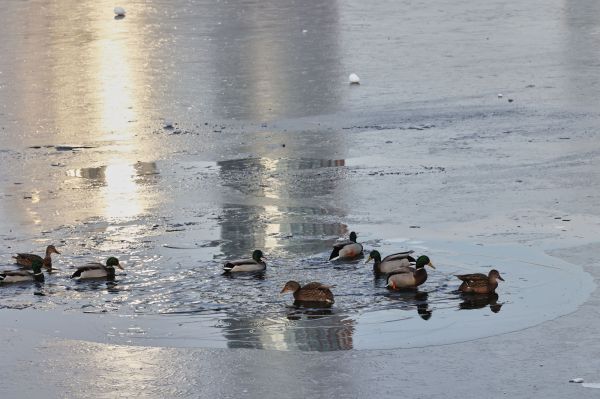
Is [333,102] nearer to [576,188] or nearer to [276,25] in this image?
[576,188]

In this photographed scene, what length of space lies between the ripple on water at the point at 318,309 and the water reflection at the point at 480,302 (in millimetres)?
11

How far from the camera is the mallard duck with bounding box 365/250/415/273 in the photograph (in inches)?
473

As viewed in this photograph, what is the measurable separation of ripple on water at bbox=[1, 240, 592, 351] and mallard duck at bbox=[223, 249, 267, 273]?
8cm

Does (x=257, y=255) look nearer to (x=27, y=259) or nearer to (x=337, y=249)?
(x=337, y=249)

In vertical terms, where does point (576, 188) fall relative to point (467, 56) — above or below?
below

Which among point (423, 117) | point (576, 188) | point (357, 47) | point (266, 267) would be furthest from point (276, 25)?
point (266, 267)

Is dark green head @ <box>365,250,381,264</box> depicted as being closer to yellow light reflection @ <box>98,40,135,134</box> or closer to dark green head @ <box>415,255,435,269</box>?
dark green head @ <box>415,255,435,269</box>

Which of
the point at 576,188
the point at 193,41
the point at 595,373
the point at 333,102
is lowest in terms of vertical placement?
the point at 595,373

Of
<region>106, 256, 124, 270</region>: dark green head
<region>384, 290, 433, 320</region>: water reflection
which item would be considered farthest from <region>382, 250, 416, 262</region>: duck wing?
<region>106, 256, 124, 270</region>: dark green head

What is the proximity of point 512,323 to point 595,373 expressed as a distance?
1.42 metres

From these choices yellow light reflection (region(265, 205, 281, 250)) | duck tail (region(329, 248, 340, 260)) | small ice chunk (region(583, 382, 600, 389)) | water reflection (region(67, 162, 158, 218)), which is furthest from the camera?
water reflection (region(67, 162, 158, 218))

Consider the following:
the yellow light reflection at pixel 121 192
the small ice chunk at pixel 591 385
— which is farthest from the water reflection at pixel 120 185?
the small ice chunk at pixel 591 385

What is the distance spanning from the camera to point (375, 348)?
10.1m

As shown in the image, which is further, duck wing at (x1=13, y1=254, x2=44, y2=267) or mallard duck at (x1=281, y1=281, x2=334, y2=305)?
duck wing at (x1=13, y1=254, x2=44, y2=267)
